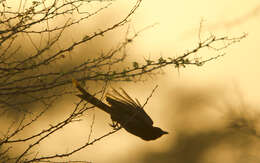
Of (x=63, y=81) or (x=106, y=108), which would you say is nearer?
(x=106, y=108)

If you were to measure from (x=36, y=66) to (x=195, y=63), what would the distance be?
1.58m

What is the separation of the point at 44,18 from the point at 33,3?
0.20m

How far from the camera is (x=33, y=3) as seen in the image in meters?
3.70

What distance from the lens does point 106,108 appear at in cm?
316

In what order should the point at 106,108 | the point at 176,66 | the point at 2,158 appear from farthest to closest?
1. the point at 176,66
2. the point at 2,158
3. the point at 106,108

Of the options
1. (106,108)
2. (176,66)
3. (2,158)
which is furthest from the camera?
(176,66)

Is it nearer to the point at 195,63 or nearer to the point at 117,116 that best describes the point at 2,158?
the point at 117,116

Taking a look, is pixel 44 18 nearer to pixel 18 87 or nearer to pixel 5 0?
pixel 5 0

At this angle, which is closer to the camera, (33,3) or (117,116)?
(117,116)

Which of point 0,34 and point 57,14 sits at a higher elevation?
point 57,14

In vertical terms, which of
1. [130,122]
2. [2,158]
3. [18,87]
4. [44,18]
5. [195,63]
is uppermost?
[44,18]

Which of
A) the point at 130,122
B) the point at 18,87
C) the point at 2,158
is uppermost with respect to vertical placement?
the point at 18,87

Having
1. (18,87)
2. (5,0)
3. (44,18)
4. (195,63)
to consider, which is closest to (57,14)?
(44,18)

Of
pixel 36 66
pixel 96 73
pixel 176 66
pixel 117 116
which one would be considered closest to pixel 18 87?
pixel 36 66
